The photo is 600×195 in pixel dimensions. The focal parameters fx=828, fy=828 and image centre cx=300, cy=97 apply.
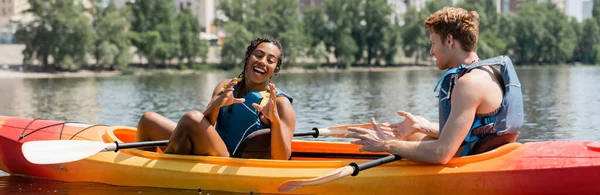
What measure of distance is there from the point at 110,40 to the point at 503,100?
203ft

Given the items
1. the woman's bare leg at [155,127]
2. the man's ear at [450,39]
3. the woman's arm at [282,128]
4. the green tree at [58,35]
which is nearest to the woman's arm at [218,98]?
the woman's arm at [282,128]

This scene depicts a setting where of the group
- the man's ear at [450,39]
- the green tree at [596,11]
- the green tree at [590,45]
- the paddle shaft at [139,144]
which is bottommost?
the green tree at [590,45]

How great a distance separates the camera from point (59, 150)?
8.01 m

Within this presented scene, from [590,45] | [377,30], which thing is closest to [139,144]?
A: [377,30]

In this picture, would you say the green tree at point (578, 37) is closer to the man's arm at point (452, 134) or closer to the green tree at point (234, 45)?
the green tree at point (234, 45)

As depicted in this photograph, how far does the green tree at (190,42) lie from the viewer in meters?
71.4

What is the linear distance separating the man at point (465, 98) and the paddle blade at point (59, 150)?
2814mm

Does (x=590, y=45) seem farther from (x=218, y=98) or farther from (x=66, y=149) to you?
(x=218, y=98)

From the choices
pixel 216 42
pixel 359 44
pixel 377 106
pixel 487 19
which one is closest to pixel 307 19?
pixel 359 44

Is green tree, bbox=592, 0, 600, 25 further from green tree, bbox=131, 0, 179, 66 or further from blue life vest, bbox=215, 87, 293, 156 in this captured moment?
blue life vest, bbox=215, 87, 293, 156

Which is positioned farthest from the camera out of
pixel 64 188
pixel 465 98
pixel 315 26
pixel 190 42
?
pixel 315 26

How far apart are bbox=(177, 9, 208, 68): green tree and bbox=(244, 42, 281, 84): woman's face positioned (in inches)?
2527

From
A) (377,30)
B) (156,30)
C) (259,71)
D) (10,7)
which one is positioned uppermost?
(259,71)

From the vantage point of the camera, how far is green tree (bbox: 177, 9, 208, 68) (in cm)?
7138
